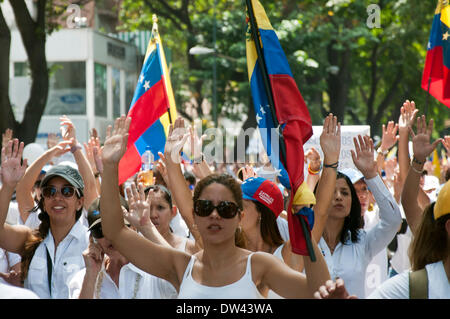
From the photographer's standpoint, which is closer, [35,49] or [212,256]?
[212,256]

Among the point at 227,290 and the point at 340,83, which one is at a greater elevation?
the point at 340,83

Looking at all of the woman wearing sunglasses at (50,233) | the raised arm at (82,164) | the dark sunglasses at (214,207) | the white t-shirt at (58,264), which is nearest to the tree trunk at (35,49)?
the raised arm at (82,164)

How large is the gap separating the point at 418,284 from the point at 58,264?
7.89 ft

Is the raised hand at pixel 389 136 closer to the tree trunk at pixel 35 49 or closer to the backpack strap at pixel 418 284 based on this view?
the backpack strap at pixel 418 284

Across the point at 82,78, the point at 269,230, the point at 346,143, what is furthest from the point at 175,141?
the point at 82,78

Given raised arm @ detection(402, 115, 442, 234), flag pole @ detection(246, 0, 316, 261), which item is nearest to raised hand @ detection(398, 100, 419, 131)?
raised arm @ detection(402, 115, 442, 234)

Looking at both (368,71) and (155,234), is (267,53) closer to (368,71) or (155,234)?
(155,234)

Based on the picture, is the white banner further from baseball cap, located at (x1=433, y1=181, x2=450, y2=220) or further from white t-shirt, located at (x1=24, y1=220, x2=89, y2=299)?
baseball cap, located at (x1=433, y1=181, x2=450, y2=220)

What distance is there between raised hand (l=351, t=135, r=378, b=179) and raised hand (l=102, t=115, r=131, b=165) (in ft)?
4.36

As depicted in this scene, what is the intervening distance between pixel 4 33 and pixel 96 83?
13.9 m

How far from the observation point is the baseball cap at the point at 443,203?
302 centimetres

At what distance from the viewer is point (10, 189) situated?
4.29 metres

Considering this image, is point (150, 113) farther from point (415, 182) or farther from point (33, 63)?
point (33, 63)

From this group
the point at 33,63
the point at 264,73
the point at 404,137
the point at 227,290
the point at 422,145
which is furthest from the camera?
the point at 33,63
